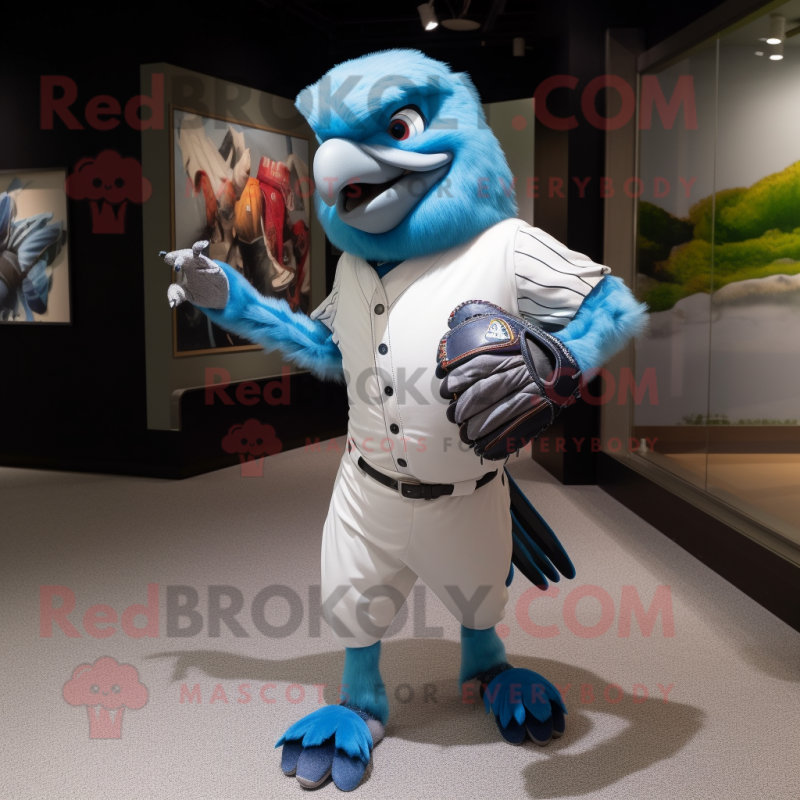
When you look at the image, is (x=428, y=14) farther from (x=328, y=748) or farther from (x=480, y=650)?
(x=328, y=748)

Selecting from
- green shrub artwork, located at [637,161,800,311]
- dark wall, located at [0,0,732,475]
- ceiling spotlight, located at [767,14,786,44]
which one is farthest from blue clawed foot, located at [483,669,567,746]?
dark wall, located at [0,0,732,475]

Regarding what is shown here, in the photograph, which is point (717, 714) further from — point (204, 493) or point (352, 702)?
point (204, 493)

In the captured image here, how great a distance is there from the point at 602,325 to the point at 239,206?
4.12 metres

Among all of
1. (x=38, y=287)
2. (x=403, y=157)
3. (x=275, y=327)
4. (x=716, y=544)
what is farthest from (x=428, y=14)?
(x=403, y=157)

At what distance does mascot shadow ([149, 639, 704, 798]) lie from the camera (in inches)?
73.4

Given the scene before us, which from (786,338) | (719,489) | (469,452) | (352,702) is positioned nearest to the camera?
(469,452)

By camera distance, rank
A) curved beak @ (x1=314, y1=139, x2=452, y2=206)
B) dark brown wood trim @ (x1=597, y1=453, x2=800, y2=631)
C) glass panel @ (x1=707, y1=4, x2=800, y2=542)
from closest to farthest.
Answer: curved beak @ (x1=314, y1=139, x2=452, y2=206) < dark brown wood trim @ (x1=597, y1=453, x2=800, y2=631) < glass panel @ (x1=707, y1=4, x2=800, y2=542)

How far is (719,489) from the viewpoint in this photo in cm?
335

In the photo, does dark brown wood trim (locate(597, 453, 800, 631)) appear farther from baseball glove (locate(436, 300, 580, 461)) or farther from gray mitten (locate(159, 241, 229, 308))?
gray mitten (locate(159, 241, 229, 308))

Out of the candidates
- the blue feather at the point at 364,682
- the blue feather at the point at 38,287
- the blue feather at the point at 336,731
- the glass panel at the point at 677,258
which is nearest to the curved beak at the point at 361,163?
the blue feather at the point at 364,682

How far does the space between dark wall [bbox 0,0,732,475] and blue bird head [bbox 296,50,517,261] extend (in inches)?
114

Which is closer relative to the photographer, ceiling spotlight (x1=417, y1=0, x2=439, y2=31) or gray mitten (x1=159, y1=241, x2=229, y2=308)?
gray mitten (x1=159, y1=241, x2=229, y2=308)

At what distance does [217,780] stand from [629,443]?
119 inches

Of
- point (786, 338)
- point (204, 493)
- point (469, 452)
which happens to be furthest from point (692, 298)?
point (204, 493)
